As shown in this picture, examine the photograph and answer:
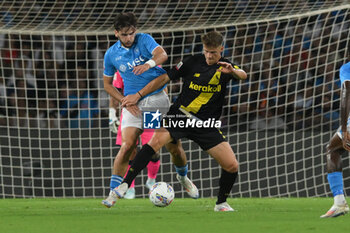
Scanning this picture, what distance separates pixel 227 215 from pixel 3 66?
19.6 feet

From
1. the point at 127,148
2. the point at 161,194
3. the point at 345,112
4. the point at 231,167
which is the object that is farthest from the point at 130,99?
the point at 345,112

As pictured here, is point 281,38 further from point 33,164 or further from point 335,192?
point 335,192

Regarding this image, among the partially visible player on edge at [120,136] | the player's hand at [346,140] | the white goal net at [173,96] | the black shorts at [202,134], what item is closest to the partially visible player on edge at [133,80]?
the black shorts at [202,134]

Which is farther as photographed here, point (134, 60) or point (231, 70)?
point (134, 60)

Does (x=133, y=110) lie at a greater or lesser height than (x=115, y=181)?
greater

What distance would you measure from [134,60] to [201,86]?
2.62 feet

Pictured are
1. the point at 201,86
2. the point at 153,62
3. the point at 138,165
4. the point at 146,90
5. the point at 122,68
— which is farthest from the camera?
the point at 122,68

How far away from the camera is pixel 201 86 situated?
602 centimetres

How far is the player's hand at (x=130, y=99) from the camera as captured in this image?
255 inches

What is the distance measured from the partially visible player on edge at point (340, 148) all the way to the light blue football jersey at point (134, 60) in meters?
1.96

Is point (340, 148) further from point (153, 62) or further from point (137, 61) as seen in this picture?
point (137, 61)

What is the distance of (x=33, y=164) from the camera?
966 centimetres

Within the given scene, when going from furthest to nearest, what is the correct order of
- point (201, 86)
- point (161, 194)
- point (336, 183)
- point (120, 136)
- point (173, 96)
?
point (173, 96) < point (120, 136) < point (201, 86) < point (161, 194) < point (336, 183)

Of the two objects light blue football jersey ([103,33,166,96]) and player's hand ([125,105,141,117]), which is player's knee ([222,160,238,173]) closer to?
player's hand ([125,105,141,117])
